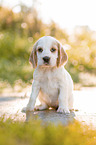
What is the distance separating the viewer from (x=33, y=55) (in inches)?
152

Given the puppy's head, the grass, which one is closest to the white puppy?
the puppy's head

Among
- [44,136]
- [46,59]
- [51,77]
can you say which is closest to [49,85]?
[51,77]

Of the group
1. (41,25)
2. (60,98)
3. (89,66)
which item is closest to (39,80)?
(60,98)

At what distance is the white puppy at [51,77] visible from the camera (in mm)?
3564

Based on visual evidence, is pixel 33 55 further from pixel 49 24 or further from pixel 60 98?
pixel 49 24

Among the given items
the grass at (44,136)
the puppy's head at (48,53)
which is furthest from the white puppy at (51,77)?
the grass at (44,136)

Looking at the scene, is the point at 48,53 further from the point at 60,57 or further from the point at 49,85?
the point at 49,85

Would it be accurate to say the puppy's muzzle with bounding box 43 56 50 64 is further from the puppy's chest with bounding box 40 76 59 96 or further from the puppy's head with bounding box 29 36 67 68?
the puppy's chest with bounding box 40 76 59 96

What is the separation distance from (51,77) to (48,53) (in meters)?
0.43

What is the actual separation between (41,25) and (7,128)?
14626mm

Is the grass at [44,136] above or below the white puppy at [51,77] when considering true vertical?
below

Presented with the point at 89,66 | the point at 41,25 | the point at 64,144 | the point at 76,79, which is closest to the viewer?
the point at 64,144

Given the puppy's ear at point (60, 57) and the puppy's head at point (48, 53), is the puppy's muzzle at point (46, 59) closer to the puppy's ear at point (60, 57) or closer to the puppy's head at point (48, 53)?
the puppy's head at point (48, 53)

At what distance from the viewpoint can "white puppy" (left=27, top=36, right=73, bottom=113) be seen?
3.56 metres
